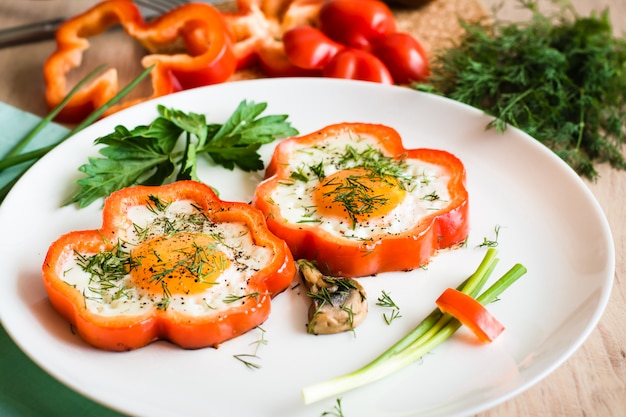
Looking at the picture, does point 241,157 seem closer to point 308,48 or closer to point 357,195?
point 357,195

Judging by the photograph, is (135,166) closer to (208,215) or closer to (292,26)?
(208,215)

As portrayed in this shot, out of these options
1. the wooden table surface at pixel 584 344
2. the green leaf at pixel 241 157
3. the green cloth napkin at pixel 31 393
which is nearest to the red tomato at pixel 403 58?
the wooden table surface at pixel 584 344

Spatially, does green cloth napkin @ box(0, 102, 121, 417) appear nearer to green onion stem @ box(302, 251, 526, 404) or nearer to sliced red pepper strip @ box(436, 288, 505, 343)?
green onion stem @ box(302, 251, 526, 404)

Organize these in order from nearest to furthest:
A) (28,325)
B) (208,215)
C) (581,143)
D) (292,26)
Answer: (28,325), (208,215), (581,143), (292,26)

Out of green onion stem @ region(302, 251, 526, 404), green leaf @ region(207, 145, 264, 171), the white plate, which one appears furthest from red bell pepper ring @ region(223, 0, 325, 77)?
green onion stem @ region(302, 251, 526, 404)

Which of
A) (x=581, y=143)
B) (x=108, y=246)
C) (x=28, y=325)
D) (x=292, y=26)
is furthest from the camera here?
(x=292, y=26)

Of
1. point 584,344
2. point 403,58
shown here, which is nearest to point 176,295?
point 584,344

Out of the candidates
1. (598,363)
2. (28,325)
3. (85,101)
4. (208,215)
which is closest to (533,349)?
(598,363)
